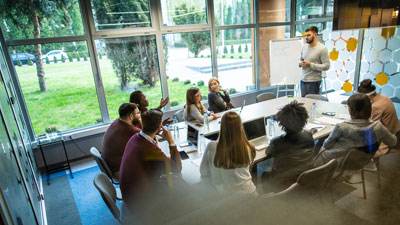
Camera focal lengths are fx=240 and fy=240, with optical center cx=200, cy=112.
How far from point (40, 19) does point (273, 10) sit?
15.0ft

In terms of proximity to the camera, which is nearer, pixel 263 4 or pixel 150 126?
pixel 150 126

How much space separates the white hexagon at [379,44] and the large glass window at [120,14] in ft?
12.6

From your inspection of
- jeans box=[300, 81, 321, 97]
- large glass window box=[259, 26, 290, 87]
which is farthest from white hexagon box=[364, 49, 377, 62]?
large glass window box=[259, 26, 290, 87]

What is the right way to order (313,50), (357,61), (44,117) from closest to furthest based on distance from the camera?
(44,117)
(313,50)
(357,61)

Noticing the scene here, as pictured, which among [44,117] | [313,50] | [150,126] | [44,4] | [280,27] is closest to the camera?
[150,126]

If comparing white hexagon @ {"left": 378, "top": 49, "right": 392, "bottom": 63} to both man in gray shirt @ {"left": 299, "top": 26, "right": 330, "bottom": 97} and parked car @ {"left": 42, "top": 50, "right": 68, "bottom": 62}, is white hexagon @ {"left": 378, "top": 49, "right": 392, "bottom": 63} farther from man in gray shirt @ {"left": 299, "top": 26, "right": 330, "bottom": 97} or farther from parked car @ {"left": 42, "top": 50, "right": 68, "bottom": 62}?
parked car @ {"left": 42, "top": 50, "right": 68, "bottom": 62}

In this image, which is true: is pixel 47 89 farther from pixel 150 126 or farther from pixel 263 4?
pixel 263 4

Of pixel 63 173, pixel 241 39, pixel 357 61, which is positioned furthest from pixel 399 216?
pixel 241 39

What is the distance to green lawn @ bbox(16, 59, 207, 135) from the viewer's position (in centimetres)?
361

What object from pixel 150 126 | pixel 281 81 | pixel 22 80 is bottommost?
pixel 281 81

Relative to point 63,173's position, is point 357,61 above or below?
above

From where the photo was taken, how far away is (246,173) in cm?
171

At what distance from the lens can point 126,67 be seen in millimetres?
4227

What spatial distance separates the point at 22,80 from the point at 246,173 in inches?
139
